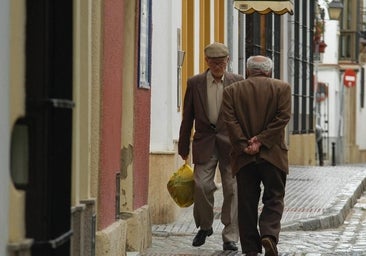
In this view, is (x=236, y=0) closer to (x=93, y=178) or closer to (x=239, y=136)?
(x=239, y=136)

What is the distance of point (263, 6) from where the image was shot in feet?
63.8

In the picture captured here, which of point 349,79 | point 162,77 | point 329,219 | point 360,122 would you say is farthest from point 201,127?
point 360,122

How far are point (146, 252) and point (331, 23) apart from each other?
4208 cm

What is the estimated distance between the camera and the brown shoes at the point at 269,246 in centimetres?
1146

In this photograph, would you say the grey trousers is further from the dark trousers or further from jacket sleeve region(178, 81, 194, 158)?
the dark trousers

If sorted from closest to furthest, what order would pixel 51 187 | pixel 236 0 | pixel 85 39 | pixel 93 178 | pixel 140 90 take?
pixel 51 187 < pixel 85 39 < pixel 93 178 < pixel 140 90 < pixel 236 0

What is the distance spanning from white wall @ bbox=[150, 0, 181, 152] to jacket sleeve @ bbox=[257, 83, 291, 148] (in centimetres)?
374

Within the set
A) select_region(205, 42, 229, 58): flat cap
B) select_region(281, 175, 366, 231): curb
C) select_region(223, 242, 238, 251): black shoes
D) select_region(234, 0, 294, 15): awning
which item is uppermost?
select_region(234, 0, 294, 15): awning

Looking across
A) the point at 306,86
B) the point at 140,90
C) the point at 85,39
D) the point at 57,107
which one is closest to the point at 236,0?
the point at 140,90

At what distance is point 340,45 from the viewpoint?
5616 cm

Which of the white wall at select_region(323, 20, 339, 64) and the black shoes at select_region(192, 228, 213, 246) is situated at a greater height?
the white wall at select_region(323, 20, 339, 64)

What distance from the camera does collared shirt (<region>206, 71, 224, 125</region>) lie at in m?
12.8

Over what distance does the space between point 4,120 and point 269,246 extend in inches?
255

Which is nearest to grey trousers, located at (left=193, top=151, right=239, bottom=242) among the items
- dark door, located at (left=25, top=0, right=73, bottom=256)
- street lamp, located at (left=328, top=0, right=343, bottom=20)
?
dark door, located at (left=25, top=0, right=73, bottom=256)
